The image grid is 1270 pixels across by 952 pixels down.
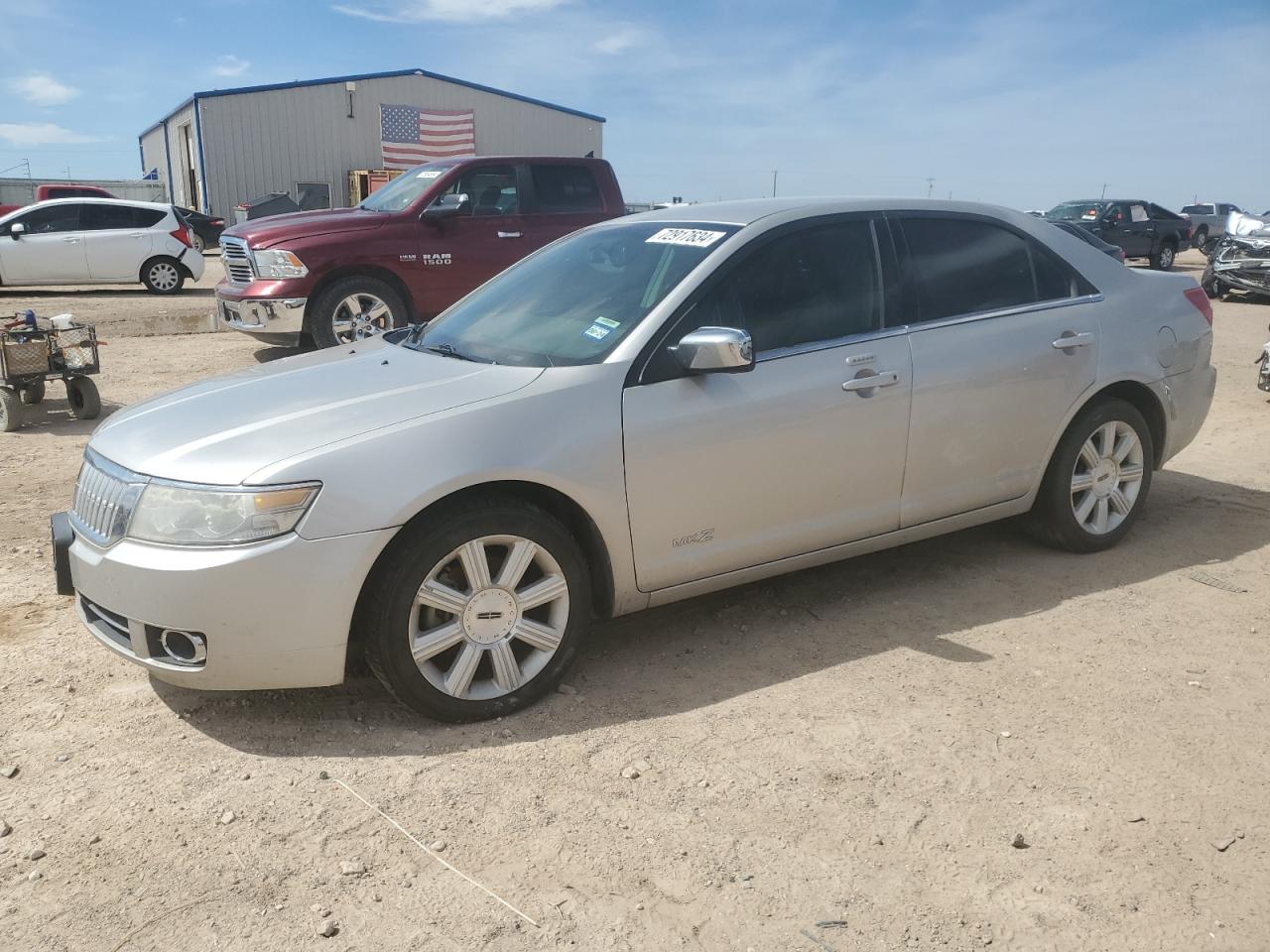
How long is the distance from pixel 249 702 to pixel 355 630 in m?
0.59

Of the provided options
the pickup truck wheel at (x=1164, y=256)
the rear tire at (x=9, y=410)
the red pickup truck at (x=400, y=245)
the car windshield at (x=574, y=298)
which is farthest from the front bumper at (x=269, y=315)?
the pickup truck wheel at (x=1164, y=256)

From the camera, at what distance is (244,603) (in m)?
3.07

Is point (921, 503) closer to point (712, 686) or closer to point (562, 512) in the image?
point (712, 686)

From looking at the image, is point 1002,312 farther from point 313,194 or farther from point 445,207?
point 313,194

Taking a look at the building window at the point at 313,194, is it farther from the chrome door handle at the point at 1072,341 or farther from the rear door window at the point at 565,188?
the chrome door handle at the point at 1072,341

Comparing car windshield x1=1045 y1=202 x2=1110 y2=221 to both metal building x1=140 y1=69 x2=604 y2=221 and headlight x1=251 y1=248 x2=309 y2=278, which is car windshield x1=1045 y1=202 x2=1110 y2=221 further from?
headlight x1=251 y1=248 x2=309 y2=278

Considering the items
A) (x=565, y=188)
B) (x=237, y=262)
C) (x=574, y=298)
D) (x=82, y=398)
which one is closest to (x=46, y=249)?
(x=237, y=262)

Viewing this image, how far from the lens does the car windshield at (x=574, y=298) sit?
3809mm

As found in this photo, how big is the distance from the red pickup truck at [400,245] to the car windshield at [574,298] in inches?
206

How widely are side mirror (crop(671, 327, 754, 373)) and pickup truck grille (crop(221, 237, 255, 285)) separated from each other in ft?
A: 23.1

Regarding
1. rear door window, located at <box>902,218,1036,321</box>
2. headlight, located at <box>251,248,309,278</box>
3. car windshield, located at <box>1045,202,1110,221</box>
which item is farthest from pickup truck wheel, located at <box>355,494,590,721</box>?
car windshield, located at <box>1045,202,1110,221</box>

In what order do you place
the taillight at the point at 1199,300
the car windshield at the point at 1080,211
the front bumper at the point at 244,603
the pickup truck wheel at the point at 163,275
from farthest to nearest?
the car windshield at the point at 1080,211
the pickup truck wheel at the point at 163,275
the taillight at the point at 1199,300
the front bumper at the point at 244,603

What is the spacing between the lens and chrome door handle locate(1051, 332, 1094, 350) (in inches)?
180

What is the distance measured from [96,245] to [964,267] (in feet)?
52.1
